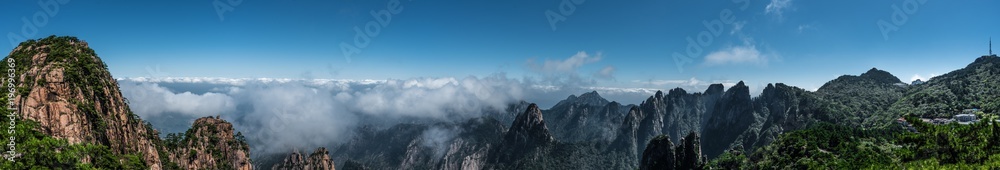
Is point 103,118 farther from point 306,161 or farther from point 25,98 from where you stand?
point 306,161

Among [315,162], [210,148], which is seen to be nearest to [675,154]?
[315,162]

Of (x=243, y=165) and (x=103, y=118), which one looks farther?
(x=243, y=165)

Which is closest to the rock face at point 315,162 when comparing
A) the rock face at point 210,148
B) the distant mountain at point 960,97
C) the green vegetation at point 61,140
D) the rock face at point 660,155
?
the rock face at point 210,148

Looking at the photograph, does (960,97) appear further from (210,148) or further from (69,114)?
(69,114)

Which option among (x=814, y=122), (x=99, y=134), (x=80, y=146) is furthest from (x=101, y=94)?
(x=814, y=122)

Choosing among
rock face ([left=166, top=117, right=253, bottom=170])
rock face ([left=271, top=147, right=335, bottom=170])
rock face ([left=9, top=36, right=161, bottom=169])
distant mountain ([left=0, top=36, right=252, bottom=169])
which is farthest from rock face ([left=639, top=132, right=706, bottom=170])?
rock face ([left=9, top=36, right=161, bottom=169])

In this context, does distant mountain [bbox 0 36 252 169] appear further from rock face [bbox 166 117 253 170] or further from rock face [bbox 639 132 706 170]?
rock face [bbox 639 132 706 170]
